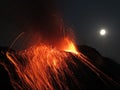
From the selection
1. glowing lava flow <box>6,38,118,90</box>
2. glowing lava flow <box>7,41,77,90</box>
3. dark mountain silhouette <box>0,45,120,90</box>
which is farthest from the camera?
glowing lava flow <box>7,41,77,90</box>

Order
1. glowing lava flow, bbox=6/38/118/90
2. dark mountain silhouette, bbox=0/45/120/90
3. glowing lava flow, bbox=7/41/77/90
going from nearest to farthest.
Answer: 1. dark mountain silhouette, bbox=0/45/120/90
2. glowing lava flow, bbox=6/38/118/90
3. glowing lava flow, bbox=7/41/77/90

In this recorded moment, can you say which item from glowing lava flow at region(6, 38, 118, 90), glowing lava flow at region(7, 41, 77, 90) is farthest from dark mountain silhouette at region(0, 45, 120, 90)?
glowing lava flow at region(7, 41, 77, 90)

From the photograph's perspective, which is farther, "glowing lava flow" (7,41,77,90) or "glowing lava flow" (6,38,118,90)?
"glowing lava flow" (7,41,77,90)

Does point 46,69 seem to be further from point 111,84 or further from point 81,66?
point 111,84

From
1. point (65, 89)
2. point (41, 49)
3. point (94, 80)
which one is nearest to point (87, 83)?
point (94, 80)

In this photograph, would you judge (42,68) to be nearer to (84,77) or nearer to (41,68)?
(41,68)

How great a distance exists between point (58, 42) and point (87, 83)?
9.60 metres

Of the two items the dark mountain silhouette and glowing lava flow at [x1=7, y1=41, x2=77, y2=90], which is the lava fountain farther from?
the dark mountain silhouette

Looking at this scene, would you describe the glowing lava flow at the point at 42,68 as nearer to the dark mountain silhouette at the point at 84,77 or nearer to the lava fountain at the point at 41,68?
the lava fountain at the point at 41,68

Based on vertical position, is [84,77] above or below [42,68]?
below

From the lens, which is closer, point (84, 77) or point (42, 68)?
point (42, 68)

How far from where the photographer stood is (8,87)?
66.7ft

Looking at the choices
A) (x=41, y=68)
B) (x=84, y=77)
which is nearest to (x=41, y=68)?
(x=41, y=68)

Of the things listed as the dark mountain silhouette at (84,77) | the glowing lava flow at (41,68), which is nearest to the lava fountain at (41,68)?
the glowing lava flow at (41,68)
